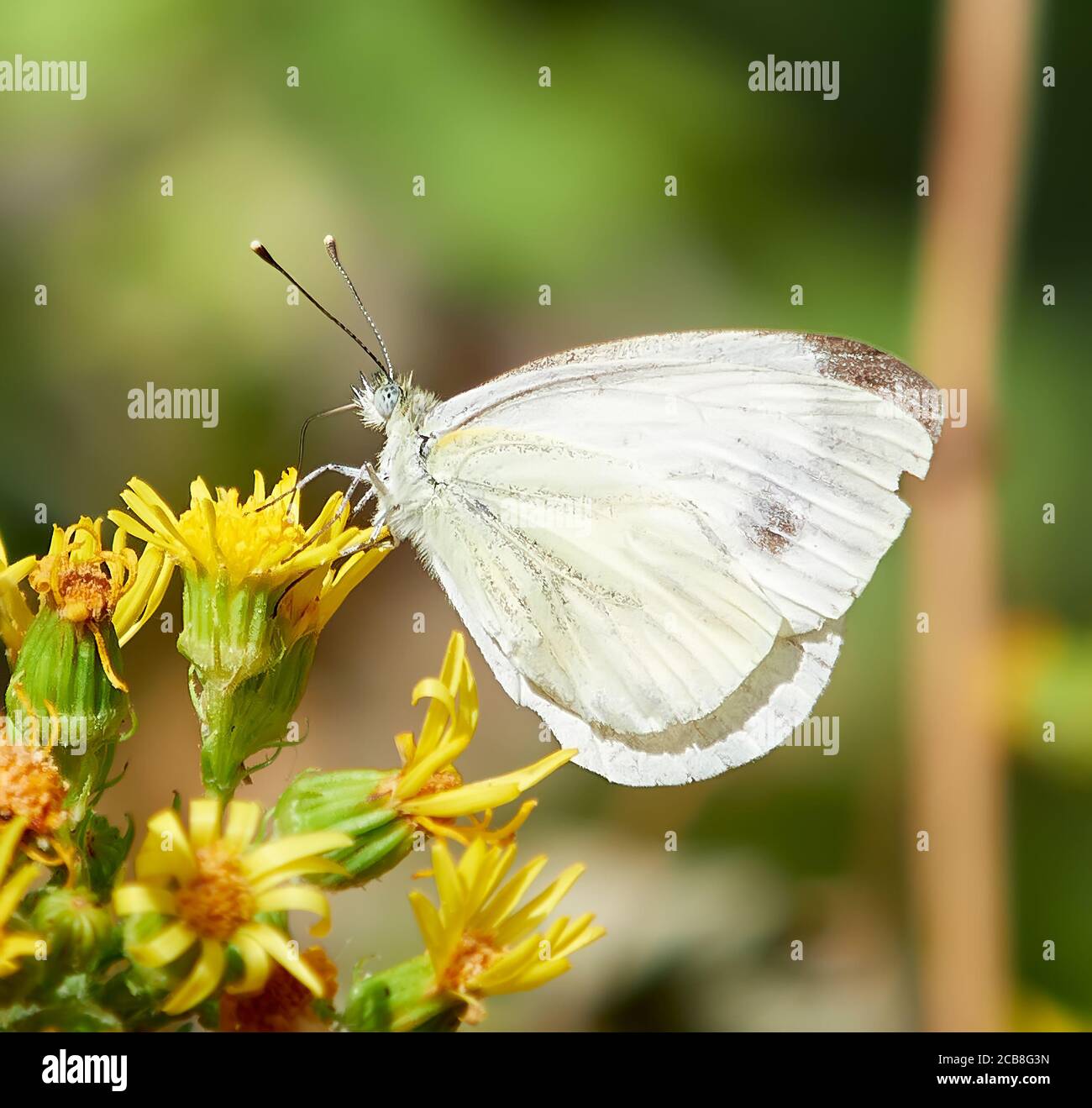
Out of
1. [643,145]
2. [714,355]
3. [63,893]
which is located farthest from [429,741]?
[643,145]

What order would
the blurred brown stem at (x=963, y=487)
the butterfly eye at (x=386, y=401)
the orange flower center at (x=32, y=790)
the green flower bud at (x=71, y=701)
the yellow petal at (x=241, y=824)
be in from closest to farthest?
the yellow petal at (x=241, y=824) → the orange flower center at (x=32, y=790) → the green flower bud at (x=71, y=701) → the butterfly eye at (x=386, y=401) → the blurred brown stem at (x=963, y=487)

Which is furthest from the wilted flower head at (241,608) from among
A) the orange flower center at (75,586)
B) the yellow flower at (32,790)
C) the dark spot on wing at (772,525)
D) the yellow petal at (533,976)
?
the dark spot on wing at (772,525)

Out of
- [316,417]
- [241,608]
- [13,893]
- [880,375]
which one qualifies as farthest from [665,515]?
[13,893]

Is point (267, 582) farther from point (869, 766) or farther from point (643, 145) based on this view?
point (643, 145)

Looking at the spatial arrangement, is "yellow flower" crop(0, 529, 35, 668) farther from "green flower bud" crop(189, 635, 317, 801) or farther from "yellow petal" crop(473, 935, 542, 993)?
"yellow petal" crop(473, 935, 542, 993)

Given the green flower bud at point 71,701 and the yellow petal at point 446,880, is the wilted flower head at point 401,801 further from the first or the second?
the green flower bud at point 71,701

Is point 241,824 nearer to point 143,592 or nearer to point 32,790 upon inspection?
point 32,790

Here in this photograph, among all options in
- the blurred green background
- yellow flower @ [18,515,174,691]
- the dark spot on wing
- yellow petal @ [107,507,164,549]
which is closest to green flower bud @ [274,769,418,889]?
yellow flower @ [18,515,174,691]

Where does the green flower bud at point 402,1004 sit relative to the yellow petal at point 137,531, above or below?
below
